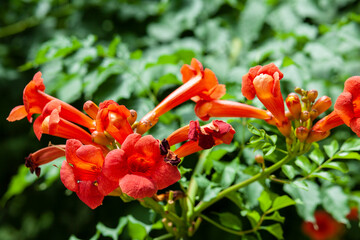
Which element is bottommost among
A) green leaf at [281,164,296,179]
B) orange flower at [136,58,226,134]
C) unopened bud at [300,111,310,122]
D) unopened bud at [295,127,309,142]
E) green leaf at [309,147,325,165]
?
green leaf at [309,147,325,165]

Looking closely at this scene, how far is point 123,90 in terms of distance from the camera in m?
2.69

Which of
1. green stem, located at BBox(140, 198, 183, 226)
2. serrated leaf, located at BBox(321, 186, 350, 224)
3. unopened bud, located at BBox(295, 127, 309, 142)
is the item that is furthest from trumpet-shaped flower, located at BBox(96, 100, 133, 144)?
serrated leaf, located at BBox(321, 186, 350, 224)

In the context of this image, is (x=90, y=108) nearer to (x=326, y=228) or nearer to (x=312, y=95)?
(x=312, y=95)

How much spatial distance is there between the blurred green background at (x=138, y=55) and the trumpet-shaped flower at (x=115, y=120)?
2.92 ft

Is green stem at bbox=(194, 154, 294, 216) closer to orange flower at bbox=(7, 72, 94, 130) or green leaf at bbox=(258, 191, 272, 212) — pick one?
green leaf at bbox=(258, 191, 272, 212)

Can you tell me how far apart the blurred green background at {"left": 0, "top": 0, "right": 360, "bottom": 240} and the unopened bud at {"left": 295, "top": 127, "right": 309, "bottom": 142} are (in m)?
0.58

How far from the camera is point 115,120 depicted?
1537mm

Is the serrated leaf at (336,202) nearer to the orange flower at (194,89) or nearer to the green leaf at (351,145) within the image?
the green leaf at (351,145)

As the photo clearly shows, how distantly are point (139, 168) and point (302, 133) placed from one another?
75cm

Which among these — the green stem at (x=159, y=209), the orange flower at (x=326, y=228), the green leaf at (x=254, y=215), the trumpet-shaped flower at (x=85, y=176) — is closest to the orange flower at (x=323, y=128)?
the green leaf at (x=254, y=215)

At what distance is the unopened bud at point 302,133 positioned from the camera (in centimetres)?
169

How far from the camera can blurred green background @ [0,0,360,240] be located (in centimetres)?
280

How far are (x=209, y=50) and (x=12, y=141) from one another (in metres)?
2.48

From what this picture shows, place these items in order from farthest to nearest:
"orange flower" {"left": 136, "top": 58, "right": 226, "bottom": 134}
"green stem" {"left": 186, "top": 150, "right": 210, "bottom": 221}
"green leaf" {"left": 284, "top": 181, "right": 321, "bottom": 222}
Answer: "green leaf" {"left": 284, "top": 181, "right": 321, "bottom": 222}
"green stem" {"left": 186, "top": 150, "right": 210, "bottom": 221}
"orange flower" {"left": 136, "top": 58, "right": 226, "bottom": 134}
